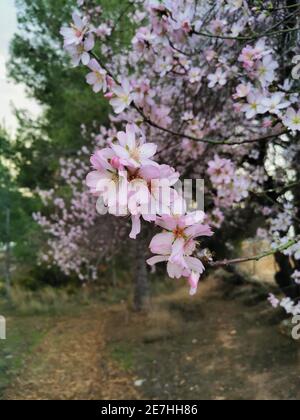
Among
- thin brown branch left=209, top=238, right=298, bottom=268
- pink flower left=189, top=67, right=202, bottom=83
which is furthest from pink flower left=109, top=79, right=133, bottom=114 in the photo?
→ thin brown branch left=209, top=238, right=298, bottom=268

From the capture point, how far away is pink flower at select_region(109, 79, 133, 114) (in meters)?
2.16

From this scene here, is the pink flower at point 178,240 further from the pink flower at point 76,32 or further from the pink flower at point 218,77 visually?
the pink flower at point 218,77

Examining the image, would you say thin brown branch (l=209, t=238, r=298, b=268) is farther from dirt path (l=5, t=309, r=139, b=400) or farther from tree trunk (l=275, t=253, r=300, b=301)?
tree trunk (l=275, t=253, r=300, b=301)

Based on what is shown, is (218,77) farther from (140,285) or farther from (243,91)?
(140,285)

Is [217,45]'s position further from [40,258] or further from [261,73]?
[40,258]

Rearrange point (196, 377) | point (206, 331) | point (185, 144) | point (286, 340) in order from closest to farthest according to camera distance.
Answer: point (185, 144), point (196, 377), point (286, 340), point (206, 331)

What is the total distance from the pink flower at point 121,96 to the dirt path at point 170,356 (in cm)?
362

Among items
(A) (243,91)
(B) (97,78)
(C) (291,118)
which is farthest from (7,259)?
(C) (291,118)

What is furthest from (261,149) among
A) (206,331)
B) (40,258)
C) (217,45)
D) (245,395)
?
(40,258)

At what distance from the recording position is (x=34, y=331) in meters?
8.58

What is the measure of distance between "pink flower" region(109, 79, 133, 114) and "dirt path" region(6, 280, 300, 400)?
3.62 m

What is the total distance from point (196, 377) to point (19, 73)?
7830mm

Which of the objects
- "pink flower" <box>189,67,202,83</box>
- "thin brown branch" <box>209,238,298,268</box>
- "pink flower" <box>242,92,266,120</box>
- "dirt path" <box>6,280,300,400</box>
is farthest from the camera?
"dirt path" <box>6,280,300,400</box>

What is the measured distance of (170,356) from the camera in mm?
6820
